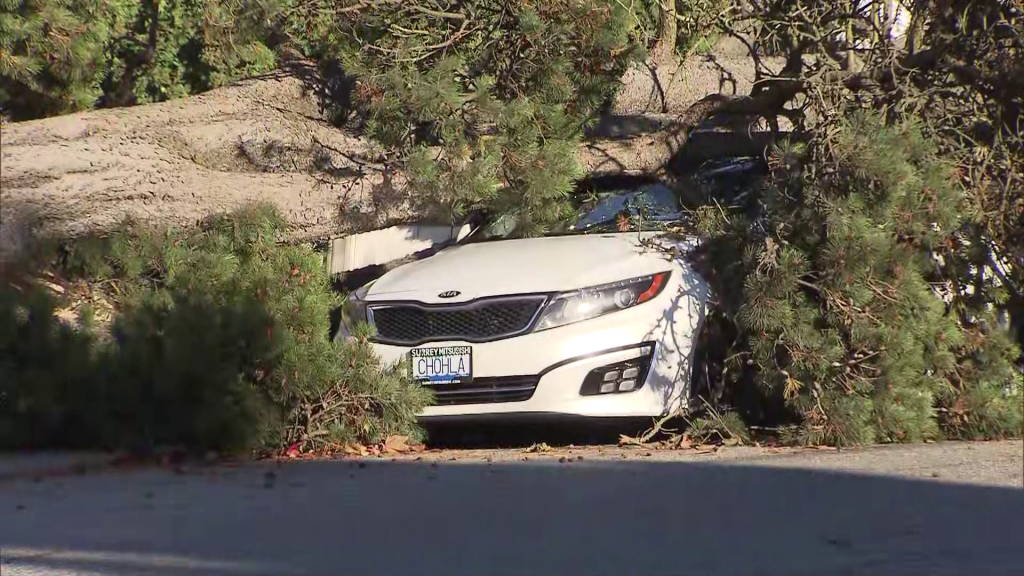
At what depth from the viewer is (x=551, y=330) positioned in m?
7.29

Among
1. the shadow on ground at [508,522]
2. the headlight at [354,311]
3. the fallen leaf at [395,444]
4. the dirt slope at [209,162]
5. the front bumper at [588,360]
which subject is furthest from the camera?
the dirt slope at [209,162]

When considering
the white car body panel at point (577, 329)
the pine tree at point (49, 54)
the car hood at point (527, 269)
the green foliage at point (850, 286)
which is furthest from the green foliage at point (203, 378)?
the pine tree at point (49, 54)

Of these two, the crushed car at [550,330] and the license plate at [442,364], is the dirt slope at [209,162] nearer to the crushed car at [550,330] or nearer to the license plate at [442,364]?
the crushed car at [550,330]

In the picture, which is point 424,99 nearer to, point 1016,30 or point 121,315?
point 121,315

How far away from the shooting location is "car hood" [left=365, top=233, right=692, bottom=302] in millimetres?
7418

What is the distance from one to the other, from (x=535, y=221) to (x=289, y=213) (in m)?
1.63

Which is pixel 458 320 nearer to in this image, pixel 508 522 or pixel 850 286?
pixel 508 522

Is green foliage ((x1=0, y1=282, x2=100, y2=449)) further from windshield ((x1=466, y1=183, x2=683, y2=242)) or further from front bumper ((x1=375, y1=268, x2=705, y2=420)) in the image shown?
windshield ((x1=466, y1=183, x2=683, y2=242))

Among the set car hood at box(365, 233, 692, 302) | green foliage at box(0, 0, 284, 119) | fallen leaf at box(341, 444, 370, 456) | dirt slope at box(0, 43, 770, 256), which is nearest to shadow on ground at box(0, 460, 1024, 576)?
fallen leaf at box(341, 444, 370, 456)

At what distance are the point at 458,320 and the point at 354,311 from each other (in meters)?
0.76

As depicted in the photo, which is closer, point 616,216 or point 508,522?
point 508,522

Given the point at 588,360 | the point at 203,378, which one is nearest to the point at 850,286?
the point at 588,360

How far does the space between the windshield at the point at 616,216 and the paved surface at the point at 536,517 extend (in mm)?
1904

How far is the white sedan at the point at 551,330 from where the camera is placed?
23.9 feet
